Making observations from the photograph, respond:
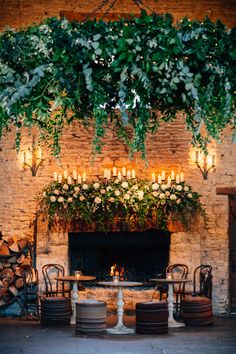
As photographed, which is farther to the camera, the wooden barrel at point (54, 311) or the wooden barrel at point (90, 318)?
the wooden barrel at point (54, 311)

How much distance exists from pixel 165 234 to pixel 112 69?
7.51 metres

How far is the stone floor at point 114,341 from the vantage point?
23.4 ft

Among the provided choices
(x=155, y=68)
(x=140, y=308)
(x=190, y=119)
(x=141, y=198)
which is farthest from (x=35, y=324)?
(x=155, y=68)

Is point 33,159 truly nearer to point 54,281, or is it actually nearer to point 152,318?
point 54,281

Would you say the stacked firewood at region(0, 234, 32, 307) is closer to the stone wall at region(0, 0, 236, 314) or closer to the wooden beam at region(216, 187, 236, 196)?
the stone wall at region(0, 0, 236, 314)

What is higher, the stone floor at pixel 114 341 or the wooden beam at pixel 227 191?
the wooden beam at pixel 227 191

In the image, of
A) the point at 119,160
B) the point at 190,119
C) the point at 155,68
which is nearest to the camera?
the point at 155,68

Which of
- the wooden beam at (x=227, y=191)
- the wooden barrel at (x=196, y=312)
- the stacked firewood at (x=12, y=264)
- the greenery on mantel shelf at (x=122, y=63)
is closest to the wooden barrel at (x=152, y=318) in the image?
the wooden barrel at (x=196, y=312)

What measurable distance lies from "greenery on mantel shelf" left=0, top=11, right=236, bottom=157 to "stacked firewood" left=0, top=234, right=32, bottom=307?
6857 mm

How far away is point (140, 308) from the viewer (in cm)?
851

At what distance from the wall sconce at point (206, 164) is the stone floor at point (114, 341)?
2531 millimetres

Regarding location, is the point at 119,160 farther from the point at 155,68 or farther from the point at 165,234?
the point at 155,68

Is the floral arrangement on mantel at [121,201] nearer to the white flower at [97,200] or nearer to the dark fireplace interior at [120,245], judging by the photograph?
the white flower at [97,200]

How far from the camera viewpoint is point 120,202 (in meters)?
10.2
